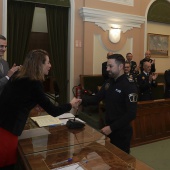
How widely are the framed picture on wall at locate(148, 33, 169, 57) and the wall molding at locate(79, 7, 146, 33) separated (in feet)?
3.01

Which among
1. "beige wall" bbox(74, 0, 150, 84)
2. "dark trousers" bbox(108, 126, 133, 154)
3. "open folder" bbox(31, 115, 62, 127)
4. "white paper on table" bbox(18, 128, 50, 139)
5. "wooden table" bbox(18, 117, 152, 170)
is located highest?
"beige wall" bbox(74, 0, 150, 84)

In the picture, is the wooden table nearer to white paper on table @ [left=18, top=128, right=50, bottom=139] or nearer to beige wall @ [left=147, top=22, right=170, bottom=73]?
white paper on table @ [left=18, top=128, right=50, bottom=139]

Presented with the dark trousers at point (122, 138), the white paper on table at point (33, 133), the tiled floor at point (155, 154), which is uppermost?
the white paper on table at point (33, 133)

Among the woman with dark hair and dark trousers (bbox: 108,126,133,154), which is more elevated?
the woman with dark hair

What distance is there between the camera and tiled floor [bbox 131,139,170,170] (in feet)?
11.4

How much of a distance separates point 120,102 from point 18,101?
3.50ft

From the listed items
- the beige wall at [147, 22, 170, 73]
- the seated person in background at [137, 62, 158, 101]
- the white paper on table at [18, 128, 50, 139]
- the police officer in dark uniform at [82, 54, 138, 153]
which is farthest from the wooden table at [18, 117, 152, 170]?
the beige wall at [147, 22, 170, 73]

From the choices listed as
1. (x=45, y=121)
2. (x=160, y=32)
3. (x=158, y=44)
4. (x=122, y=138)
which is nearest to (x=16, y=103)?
(x=45, y=121)

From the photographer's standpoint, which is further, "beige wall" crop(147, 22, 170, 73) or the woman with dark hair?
"beige wall" crop(147, 22, 170, 73)

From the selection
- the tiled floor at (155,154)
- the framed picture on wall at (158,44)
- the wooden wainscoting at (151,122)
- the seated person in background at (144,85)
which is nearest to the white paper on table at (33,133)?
the tiled floor at (155,154)

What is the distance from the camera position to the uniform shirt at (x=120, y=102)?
2244mm

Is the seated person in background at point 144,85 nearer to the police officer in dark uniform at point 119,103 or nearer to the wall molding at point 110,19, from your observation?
the wall molding at point 110,19

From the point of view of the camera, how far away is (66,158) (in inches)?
60.5

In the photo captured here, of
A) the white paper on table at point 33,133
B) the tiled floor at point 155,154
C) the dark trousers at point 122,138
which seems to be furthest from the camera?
the tiled floor at point 155,154
